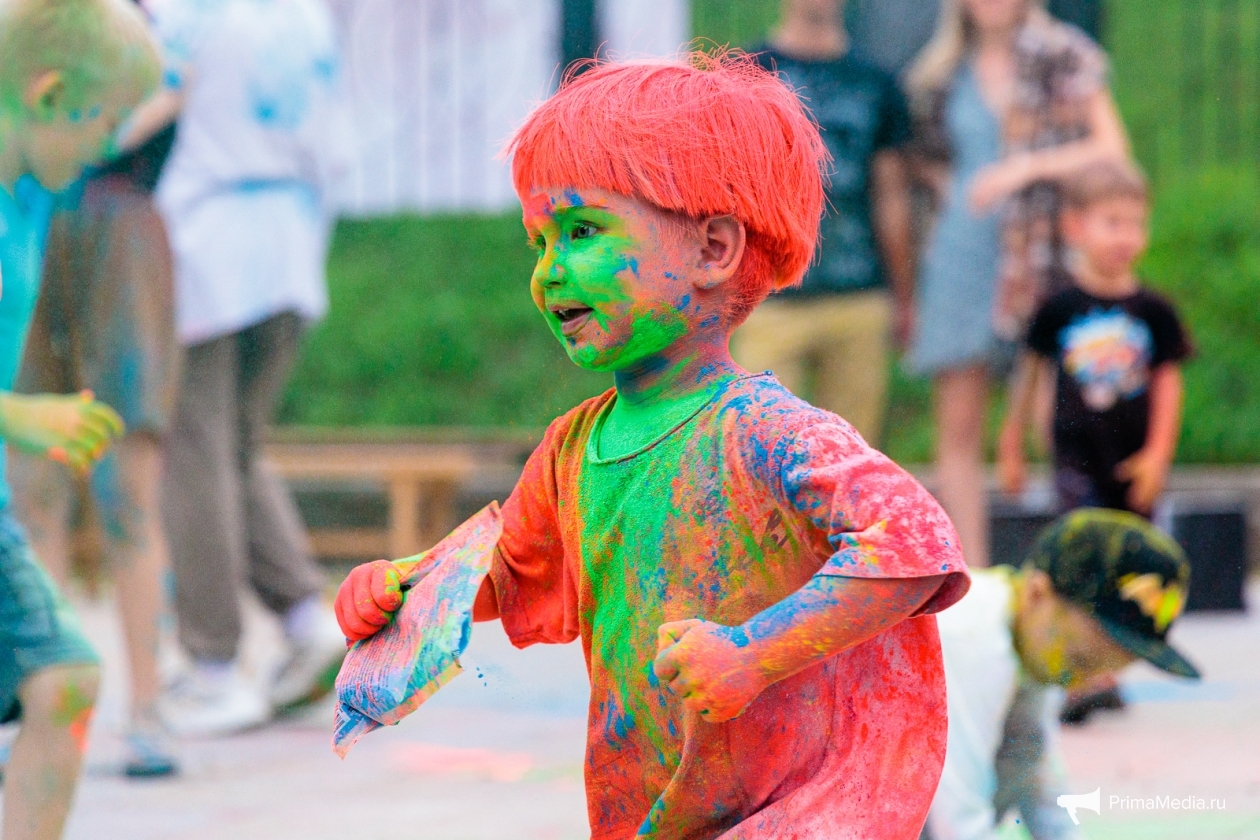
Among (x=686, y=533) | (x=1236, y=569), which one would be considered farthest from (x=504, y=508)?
(x=1236, y=569)

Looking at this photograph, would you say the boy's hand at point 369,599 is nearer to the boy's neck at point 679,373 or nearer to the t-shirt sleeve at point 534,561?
the t-shirt sleeve at point 534,561

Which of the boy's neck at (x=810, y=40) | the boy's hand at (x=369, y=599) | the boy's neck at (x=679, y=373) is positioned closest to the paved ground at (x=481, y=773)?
the boy's hand at (x=369, y=599)

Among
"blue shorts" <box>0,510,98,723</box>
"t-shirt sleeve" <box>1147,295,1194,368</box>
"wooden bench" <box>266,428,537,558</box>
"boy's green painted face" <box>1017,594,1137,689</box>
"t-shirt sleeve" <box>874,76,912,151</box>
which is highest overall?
"t-shirt sleeve" <box>874,76,912,151</box>

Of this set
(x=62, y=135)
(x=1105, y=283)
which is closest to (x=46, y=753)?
(x=62, y=135)

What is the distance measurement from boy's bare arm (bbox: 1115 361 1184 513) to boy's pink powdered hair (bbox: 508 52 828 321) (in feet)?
8.29

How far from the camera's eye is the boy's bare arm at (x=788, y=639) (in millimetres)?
1327

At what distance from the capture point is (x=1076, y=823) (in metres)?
2.35

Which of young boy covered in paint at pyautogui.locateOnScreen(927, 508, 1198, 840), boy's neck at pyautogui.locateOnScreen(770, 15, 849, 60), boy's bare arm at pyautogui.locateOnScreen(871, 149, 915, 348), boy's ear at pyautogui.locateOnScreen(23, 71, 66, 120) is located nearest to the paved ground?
young boy covered in paint at pyautogui.locateOnScreen(927, 508, 1198, 840)

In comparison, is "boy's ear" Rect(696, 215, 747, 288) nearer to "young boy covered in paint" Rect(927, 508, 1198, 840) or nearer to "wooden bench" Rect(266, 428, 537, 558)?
"young boy covered in paint" Rect(927, 508, 1198, 840)

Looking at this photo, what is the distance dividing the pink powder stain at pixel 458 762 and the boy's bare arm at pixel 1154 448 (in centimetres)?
166

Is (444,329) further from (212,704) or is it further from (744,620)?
(744,620)

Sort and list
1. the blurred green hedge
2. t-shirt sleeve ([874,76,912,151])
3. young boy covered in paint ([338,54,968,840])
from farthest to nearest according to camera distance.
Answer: the blurred green hedge → t-shirt sleeve ([874,76,912,151]) → young boy covered in paint ([338,54,968,840])

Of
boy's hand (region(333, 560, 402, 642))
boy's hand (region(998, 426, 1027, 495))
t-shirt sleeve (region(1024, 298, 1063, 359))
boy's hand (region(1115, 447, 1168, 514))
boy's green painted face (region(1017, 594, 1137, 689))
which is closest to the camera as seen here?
boy's hand (region(333, 560, 402, 642))

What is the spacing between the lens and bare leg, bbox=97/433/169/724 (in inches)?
122
